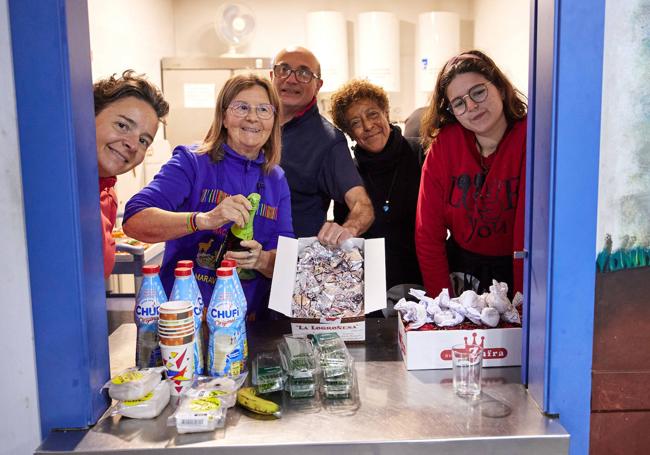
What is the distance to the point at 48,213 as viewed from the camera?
43.4 inches

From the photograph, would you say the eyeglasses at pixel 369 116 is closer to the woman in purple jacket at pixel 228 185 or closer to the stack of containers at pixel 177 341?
the woman in purple jacket at pixel 228 185

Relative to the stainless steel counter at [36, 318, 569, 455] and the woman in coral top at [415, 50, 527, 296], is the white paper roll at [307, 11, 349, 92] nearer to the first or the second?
the woman in coral top at [415, 50, 527, 296]

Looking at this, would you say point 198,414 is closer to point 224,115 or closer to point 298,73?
point 224,115

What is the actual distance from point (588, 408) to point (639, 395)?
→ 127 mm

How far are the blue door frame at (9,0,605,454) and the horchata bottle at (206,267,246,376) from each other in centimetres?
23

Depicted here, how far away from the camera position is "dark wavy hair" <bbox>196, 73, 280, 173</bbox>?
1.88 m

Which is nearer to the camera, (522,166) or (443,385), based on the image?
(443,385)

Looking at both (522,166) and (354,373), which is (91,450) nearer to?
(354,373)

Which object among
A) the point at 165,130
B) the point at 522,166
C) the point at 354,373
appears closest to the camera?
the point at 354,373

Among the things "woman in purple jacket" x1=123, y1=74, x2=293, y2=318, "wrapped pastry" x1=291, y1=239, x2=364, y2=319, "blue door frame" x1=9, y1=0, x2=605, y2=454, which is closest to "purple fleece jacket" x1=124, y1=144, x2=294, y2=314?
"woman in purple jacket" x1=123, y1=74, x2=293, y2=318

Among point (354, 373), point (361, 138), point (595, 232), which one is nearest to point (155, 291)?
point (354, 373)

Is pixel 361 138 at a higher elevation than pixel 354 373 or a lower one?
higher

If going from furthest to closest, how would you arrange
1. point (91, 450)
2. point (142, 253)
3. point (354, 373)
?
point (142, 253), point (354, 373), point (91, 450)

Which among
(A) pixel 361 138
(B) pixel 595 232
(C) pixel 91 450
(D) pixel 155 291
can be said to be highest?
(A) pixel 361 138
